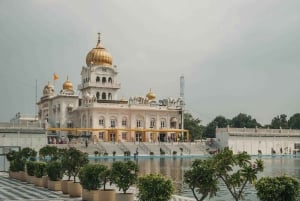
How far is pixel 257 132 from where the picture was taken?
6756 centimetres

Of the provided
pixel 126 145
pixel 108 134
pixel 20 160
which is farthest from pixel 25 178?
pixel 108 134

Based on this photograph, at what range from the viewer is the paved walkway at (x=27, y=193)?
51.7ft

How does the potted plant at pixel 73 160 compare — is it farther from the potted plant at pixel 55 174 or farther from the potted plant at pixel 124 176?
the potted plant at pixel 124 176

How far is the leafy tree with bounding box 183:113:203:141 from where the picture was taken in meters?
77.1

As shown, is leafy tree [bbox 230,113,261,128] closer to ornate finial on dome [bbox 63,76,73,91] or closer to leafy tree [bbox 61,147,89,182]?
ornate finial on dome [bbox 63,76,73,91]

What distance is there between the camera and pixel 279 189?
31.2 ft

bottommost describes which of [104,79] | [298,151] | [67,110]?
[298,151]

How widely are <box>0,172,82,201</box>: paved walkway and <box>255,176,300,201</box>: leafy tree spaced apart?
753cm

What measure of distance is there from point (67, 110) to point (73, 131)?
3796 mm

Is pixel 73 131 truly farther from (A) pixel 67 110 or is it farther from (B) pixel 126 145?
(B) pixel 126 145

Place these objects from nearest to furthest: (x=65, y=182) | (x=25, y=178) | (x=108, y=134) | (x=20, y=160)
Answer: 1. (x=65, y=182)
2. (x=25, y=178)
3. (x=20, y=160)
4. (x=108, y=134)

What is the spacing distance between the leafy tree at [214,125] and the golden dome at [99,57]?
97.0 feet

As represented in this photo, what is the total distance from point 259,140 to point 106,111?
68.8ft

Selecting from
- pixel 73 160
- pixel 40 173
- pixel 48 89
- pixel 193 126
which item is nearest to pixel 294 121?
pixel 193 126
